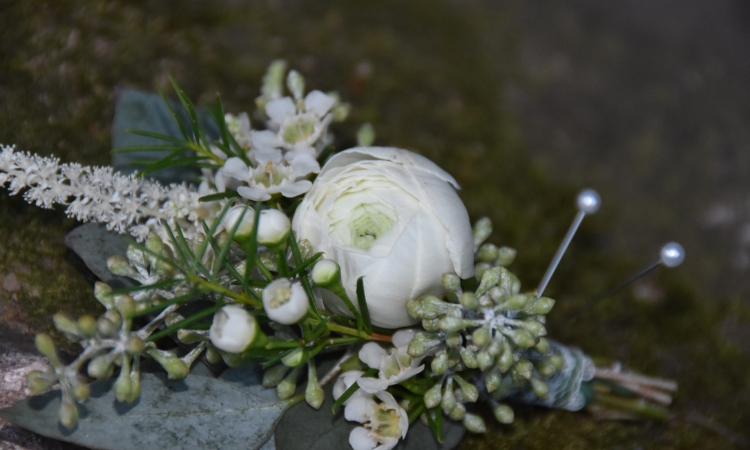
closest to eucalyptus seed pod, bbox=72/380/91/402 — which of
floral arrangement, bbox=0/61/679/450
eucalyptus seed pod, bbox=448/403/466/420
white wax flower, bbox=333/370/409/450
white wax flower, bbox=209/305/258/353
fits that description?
floral arrangement, bbox=0/61/679/450

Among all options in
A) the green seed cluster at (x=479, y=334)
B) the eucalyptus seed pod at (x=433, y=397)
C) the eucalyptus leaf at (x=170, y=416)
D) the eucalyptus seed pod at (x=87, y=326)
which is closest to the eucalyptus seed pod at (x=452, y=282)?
the green seed cluster at (x=479, y=334)

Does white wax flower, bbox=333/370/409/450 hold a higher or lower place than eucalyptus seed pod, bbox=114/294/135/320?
lower

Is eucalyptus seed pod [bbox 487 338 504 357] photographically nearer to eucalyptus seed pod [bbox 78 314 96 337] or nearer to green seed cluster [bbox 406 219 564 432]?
green seed cluster [bbox 406 219 564 432]

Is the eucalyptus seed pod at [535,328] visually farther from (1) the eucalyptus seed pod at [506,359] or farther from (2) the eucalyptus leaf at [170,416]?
(2) the eucalyptus leaf at [170,416]

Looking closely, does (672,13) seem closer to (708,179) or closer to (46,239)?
(708,179)

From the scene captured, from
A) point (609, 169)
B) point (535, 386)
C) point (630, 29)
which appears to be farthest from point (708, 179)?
point (535, 386)
